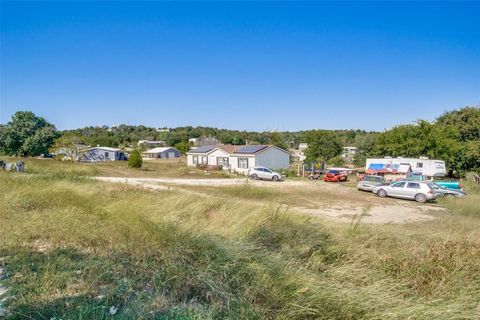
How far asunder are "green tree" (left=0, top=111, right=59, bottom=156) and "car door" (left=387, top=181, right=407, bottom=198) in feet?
164

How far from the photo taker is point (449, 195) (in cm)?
1830

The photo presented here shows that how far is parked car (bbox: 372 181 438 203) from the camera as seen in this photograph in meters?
17.0

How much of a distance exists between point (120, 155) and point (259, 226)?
57437mm

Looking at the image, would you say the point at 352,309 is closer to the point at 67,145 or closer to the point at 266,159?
the point at 266,159

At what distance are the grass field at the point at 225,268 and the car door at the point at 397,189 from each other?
13554 mm

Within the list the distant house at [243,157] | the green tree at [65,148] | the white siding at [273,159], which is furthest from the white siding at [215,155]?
the green tree at [65,148]

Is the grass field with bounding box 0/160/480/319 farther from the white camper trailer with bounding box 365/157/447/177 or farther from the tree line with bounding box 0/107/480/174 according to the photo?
the tree line with bounding box 0/107/480/174

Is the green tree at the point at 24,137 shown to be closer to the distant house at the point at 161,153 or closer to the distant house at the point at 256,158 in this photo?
the distant house at the point at 161,153

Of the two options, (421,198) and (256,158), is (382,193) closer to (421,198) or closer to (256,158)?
(421,198)

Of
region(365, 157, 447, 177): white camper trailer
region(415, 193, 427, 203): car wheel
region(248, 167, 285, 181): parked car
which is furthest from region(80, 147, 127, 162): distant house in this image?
region(415, 193, 427, 203): car wheel

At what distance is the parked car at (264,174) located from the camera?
26.4m

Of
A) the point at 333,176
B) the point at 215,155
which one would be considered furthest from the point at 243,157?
the point at 333,176

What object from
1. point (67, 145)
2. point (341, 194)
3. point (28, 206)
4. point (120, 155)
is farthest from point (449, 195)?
point (120, 155)

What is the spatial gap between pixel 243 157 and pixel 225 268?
103 ft
